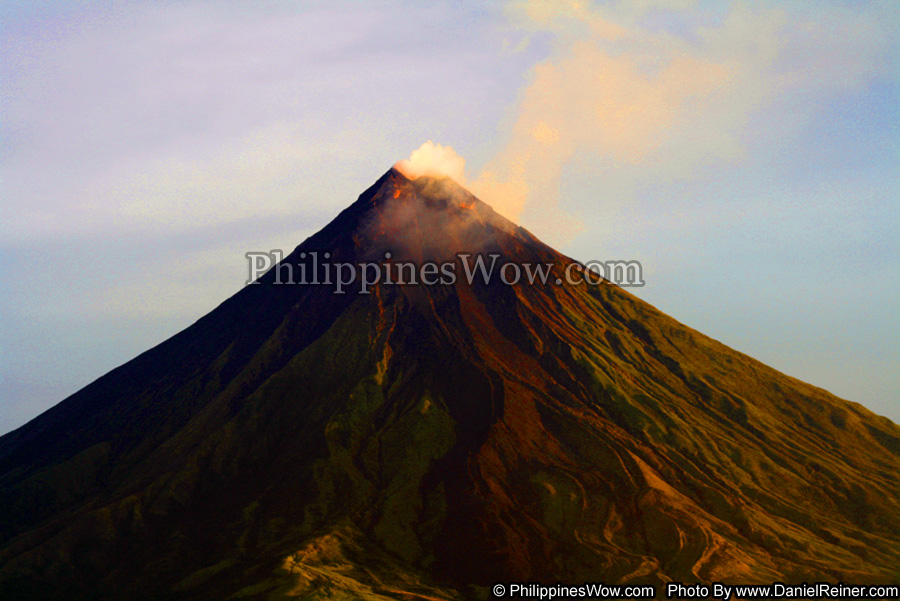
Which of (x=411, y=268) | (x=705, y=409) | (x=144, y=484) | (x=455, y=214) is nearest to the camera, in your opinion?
(x=144, y=484)

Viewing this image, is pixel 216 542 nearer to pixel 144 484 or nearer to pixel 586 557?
pixel 144 484

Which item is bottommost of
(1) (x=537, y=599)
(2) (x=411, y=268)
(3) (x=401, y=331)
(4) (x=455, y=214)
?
(1) (x=537, y=599)

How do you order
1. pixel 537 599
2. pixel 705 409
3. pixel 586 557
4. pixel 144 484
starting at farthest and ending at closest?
pixel 705 409 → pixel 144 484 → pixel 586 557 → pixel 537 599

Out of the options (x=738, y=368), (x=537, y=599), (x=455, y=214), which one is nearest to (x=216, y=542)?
(x=537, y=599)

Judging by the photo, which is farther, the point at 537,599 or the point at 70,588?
the point at 70,588

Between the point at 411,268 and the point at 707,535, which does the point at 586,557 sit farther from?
the point at 411,268

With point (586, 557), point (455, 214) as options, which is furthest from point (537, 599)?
point (455, 214)

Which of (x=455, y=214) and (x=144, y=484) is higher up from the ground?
(x=455, y=214)
